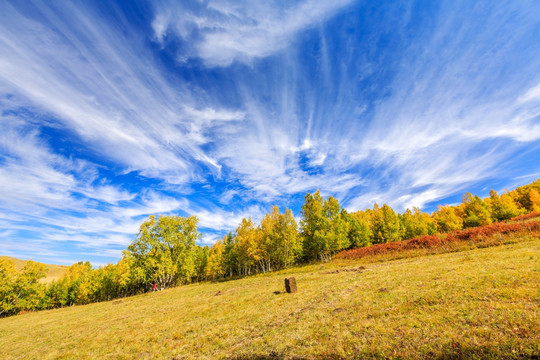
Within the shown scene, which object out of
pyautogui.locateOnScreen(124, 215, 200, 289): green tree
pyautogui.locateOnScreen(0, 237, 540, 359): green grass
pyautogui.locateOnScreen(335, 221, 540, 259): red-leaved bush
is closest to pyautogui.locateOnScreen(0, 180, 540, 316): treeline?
pyautogui.locateOnScreen(124, 215, 200, 289): green tree

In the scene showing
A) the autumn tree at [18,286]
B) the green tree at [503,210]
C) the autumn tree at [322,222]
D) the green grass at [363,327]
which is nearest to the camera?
the green grass at [363,327]

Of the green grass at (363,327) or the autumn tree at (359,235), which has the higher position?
the autumn tree at (359,235)

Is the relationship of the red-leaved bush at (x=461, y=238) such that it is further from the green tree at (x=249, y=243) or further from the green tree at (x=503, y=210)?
the green tree at (x=503, y=210)

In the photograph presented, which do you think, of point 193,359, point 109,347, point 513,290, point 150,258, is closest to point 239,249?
point 150,258

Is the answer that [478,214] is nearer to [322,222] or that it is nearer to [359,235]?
[359,235]

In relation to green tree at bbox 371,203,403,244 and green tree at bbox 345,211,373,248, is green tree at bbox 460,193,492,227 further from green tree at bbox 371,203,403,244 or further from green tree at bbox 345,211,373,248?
green tree at bbox 345,211,373,248

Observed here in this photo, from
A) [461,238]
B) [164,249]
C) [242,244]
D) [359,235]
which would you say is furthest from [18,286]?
[461,238]

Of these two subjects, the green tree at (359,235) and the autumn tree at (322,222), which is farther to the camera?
the green tree at (359,235)

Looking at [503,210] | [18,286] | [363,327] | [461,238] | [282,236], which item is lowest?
[363,327]

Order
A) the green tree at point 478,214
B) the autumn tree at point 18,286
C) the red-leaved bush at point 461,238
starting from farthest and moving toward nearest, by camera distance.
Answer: the green tree at point 478,214, the autumn tree at point 18,286, the red-leaved bush at point 461,238

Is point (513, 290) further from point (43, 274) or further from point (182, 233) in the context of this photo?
point (43, 274)

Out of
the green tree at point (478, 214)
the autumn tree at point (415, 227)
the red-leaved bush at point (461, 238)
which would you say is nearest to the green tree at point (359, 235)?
the autumn tree at point (415, 227)

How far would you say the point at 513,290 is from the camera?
830 cm

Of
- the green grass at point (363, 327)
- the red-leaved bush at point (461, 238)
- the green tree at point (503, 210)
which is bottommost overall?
the green grass at point (363, 327)
